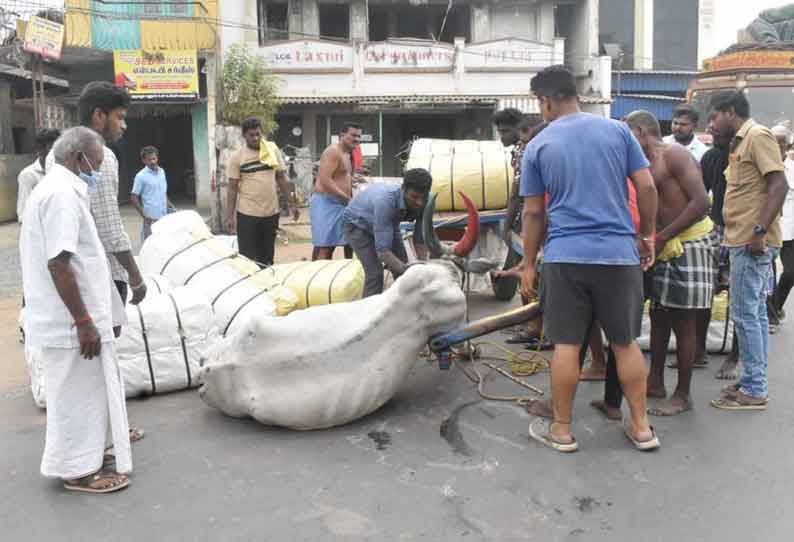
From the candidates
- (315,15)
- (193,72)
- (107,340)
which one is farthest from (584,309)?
(315,15)

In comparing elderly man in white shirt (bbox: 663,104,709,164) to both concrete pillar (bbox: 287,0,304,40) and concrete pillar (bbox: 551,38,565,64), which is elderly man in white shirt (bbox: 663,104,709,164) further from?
concrete pillar (bbox: 287,0,304,40)

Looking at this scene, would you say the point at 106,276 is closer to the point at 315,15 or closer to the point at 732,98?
the point at 732,98

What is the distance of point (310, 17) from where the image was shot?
21.7 meters

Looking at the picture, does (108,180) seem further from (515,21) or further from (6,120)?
(515,21)

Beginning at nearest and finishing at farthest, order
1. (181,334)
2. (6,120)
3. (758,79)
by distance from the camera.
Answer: (181,334) → (758,79) → (6,120)

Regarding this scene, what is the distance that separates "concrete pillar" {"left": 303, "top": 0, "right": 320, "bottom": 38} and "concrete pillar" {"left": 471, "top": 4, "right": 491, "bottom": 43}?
176 inches

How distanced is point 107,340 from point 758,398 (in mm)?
3569

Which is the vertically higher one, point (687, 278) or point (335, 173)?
point (335, 173)

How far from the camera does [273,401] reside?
160 inches

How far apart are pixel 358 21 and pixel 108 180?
751 inches

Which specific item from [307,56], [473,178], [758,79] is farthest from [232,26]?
[473,178]

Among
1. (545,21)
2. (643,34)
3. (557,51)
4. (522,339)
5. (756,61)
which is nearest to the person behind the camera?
(522,339)

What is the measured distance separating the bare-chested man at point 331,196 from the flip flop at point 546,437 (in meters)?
3.27

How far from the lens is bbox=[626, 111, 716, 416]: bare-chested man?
14.0 ft
